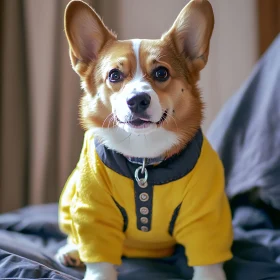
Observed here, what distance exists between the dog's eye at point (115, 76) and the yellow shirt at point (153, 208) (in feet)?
0.59

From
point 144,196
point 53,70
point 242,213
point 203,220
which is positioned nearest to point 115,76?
point 144,196

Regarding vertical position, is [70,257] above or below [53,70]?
below

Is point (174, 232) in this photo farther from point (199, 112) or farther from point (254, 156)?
point (254, 156)

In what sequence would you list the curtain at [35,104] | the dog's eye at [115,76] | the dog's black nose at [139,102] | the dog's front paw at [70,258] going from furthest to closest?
1. the curtain at [35,104]
2. the dog's front paw at [70,258]
3. the dog's eye at [115,76]
4. the dog's black nose at [139,102]

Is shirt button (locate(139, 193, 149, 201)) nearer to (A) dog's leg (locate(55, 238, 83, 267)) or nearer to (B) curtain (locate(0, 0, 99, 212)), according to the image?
(A) dog's leg (locate(55, 238, 83, 267))

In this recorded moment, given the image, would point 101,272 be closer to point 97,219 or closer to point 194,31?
point 97,219

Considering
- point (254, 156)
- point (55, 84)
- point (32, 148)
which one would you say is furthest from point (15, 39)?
point (254, 156)

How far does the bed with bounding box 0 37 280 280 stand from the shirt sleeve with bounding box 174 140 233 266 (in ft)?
0.35

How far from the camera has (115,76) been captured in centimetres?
119

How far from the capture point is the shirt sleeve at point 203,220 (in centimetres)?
119

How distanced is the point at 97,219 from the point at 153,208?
145 millimetres

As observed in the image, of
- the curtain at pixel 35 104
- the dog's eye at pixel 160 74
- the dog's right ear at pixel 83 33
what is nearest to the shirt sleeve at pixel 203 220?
the dog's eye at pixel 160 74

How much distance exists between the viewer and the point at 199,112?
1.24 m

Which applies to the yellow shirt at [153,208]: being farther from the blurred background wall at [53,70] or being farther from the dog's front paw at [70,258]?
the blurred background wall at [53,70]
